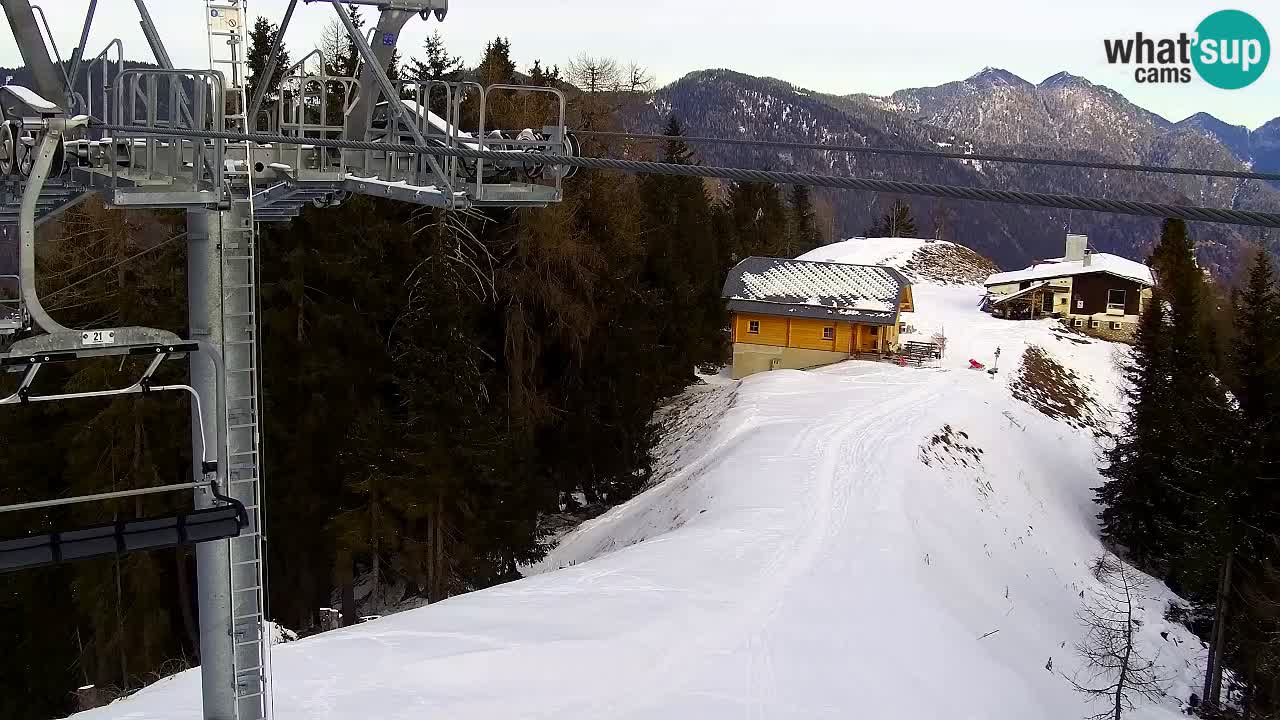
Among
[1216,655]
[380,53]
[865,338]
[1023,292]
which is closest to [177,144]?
[380,53]

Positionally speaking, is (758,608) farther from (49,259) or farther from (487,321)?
(49,259)

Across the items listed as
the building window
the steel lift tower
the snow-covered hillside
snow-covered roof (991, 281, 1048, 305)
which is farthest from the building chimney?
the steel lift tower

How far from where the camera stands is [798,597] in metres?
20.9

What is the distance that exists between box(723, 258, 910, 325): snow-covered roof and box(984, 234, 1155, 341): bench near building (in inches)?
771

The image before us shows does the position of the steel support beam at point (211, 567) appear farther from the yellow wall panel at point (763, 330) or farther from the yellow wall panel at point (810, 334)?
the yellow wall panel at point (763, 330)

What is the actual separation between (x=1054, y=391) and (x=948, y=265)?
42.0 metres

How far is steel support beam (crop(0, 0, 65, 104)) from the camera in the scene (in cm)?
1058

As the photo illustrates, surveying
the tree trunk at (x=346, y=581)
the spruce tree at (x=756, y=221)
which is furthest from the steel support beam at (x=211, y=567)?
the spruce tree at (x=756, y=221)

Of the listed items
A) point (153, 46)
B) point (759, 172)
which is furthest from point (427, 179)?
point (759, 172)

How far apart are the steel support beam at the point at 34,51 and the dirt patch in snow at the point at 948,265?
82.7 meters

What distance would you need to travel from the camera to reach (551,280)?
36.7m

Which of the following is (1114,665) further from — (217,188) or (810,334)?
(810,334)

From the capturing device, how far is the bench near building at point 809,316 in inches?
2007

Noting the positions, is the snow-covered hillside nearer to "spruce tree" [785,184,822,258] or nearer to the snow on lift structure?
the snow on lift structure
